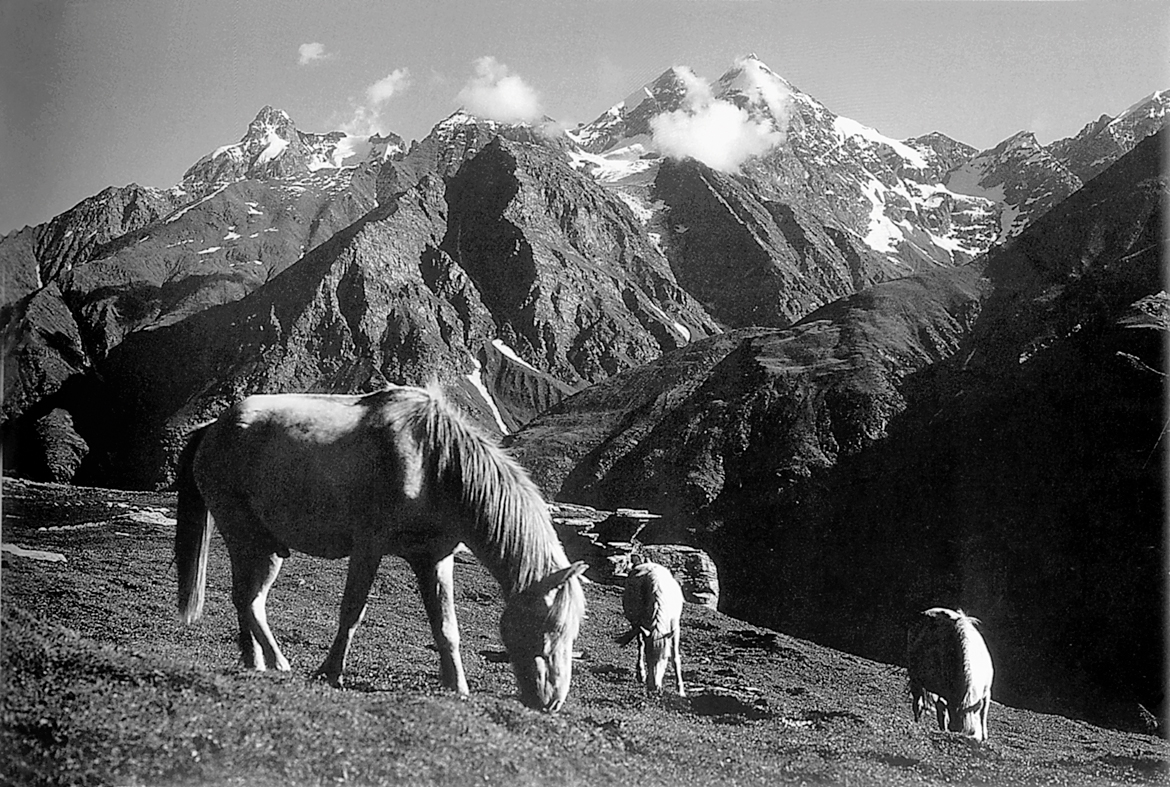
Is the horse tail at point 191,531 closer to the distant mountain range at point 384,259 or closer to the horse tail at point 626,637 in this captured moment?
the distant mountain range at point 384,259

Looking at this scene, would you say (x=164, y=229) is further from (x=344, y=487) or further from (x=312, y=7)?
(x=344, y=487)

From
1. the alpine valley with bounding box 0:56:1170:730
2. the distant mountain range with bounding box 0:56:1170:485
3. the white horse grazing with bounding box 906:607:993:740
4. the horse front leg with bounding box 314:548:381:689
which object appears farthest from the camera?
the alpine valley with bounding box 0:56:1170:730

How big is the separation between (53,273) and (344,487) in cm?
708

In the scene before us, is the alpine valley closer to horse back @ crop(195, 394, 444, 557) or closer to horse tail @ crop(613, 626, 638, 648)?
horse back @ crop(195, 394, 444, 557)

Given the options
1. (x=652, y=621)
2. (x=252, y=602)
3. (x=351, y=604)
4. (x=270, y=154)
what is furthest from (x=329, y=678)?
(x=270, y=154)

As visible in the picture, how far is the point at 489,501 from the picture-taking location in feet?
21.4

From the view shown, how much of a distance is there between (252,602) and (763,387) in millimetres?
15503

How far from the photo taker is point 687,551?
1517 centimetres

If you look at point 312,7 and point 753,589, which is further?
point 753,589

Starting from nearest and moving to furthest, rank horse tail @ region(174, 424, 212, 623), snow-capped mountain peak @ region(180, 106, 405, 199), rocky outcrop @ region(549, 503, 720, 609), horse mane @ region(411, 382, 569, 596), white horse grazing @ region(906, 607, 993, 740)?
horse mane @ region(411, 382, 569, 596)
horse tail @ region(174, 424, 212, 623)
white horse grazing @ region(906, 607, 993, 740)
rocky outcrop @ region(549, 503, 720, 609)
snow-capped mountain peak @ region(180, 106, 405, 199)

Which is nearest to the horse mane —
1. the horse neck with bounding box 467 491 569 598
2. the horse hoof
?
the horse neck with bounding box 467 491 569 598

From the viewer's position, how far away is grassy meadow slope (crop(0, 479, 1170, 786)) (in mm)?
6133

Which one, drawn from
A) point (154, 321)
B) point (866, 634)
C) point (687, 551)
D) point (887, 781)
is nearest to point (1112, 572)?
point (866, 634)

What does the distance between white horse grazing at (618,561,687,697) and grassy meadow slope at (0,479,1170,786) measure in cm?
22
